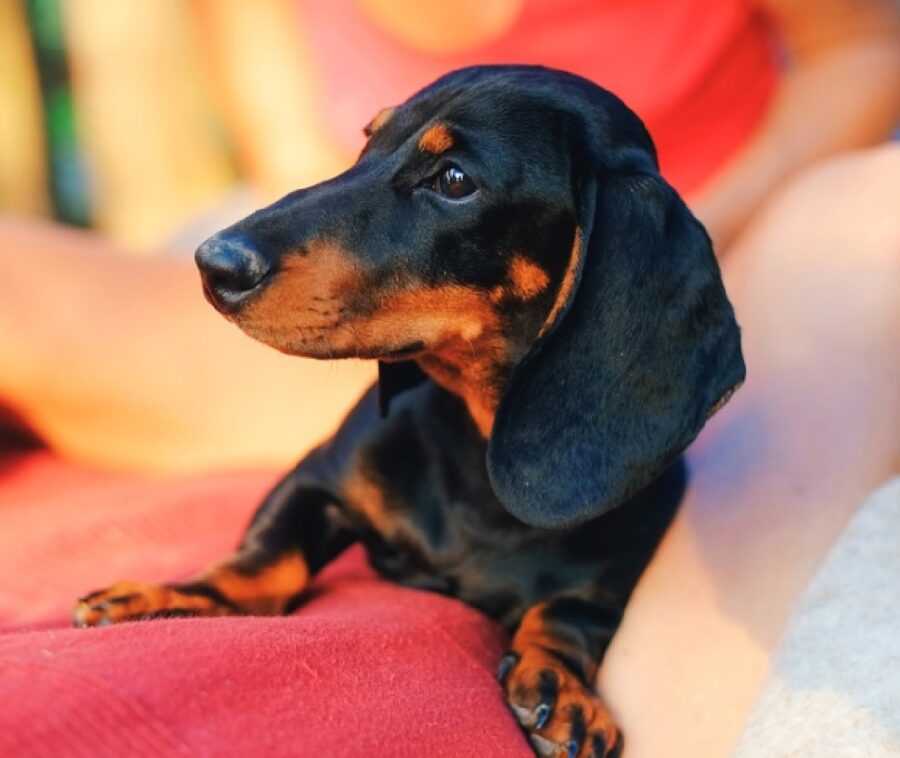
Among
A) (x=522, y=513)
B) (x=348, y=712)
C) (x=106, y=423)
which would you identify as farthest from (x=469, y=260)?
(x=106, y=423)

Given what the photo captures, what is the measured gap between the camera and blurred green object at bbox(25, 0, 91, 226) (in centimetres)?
442

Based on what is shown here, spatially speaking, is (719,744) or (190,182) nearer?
(719,744)

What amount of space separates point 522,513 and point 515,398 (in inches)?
6.1

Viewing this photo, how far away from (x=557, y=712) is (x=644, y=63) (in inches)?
64.8

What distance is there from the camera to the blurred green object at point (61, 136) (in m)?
4.42

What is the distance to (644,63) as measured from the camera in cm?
258

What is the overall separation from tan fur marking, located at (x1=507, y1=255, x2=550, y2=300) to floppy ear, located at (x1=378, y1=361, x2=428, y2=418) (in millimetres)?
245

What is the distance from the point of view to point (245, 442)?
2.43 metres

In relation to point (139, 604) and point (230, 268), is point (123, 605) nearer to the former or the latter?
point (139, 604)

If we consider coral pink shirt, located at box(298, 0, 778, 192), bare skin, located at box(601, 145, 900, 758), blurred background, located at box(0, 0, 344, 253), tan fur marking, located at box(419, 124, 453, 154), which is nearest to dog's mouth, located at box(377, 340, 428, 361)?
tan fur marking, located at box(419, 124, 453, 154)

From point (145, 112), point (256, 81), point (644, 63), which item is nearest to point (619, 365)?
point (644, 63)

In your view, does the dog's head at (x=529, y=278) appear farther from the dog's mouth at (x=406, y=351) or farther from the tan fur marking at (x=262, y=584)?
the tan fur marking at (x=262, y=584)

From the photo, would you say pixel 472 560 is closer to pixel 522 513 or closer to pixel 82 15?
pixel 522 513

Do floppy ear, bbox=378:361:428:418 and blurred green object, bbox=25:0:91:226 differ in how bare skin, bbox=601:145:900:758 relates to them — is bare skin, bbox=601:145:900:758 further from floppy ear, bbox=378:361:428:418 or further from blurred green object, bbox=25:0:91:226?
blurred green object, bbox=25:0:91:226
